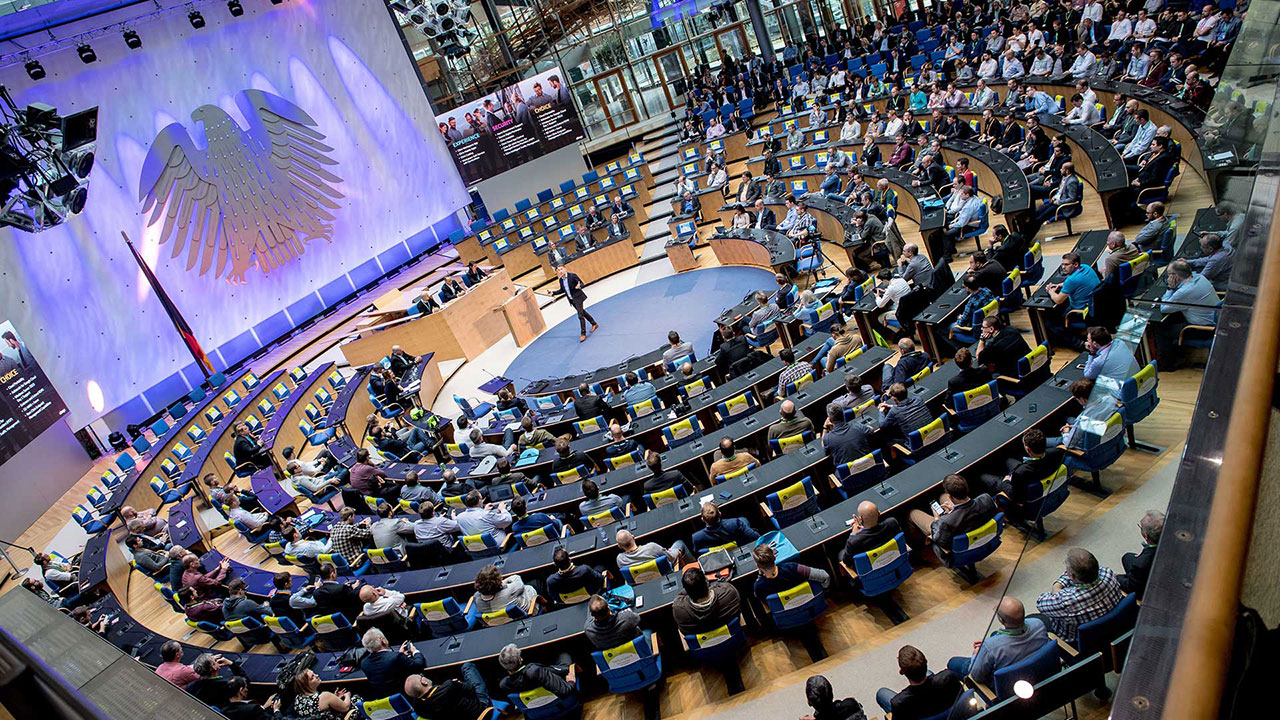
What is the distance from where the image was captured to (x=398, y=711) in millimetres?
6422

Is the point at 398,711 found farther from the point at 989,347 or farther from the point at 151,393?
the point at 151,393

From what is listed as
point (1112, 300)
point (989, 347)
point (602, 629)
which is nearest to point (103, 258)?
point (602, 629)

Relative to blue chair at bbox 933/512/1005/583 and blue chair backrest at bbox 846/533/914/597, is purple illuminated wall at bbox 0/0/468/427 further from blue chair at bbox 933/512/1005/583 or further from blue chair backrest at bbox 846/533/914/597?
blue chair at bbox 933/512/1005/583

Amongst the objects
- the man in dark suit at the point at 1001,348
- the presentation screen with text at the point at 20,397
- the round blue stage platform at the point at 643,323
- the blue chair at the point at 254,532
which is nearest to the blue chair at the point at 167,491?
the presentation screen with text at the point at 20,397

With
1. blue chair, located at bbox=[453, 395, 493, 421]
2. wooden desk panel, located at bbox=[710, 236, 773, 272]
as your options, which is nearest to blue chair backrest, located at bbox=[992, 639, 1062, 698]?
blue chair, located at bbox=[453, 395, 493, 421]

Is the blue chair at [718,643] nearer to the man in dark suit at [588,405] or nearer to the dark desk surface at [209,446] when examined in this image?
the man in dark suit at [588,405]

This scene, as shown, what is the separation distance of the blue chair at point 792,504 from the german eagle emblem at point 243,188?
1765 centimetres

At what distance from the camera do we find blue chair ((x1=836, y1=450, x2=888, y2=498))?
725 centimetres

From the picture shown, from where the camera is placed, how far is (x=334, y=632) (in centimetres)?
806

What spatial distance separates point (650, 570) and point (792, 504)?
4.98 feet

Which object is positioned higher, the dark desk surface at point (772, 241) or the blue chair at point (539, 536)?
the dark desk surface at point (772, 241)

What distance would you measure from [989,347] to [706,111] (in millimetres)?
18782

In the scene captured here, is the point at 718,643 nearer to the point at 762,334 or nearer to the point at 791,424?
the point at 791,424

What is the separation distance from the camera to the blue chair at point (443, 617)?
7.54m
